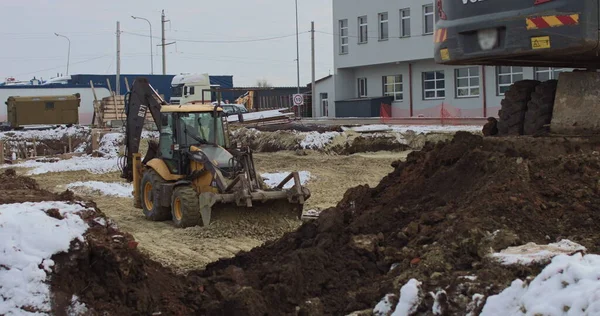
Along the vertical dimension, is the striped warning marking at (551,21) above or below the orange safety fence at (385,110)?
below

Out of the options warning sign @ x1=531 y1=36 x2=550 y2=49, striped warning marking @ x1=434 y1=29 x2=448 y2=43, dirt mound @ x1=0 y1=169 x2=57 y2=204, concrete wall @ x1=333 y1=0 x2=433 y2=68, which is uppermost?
concrete wall @ x1=333 y1=0 x2=433 y2=68

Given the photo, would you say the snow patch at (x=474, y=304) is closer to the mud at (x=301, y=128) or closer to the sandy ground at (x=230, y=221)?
the sandy ground at (x=230, y=221)

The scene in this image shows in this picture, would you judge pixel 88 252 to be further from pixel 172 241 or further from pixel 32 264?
pixel 172 241

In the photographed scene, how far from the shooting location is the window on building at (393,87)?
4656cm

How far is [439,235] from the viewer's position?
5629 mm

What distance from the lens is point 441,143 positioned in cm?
758

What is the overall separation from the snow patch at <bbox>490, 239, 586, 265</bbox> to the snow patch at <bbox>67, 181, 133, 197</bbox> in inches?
523

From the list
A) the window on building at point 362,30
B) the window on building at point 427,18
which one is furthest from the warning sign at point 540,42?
the window on building at point 362,30

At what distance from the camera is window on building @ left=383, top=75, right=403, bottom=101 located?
46.6 meters

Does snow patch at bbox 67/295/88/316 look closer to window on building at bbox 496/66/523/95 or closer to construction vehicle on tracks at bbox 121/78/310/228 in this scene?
construction vehicle on tracks at bbox 121/78/310/228

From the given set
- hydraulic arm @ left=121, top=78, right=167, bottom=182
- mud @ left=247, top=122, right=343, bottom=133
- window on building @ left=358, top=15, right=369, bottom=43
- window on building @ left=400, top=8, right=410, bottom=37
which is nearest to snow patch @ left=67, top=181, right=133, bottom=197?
hydraulic arm @ left=121, top=78, right=167, bottom=182

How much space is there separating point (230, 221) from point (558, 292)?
7958mm

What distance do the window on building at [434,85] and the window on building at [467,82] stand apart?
1.18 m

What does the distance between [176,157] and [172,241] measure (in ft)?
8.01
